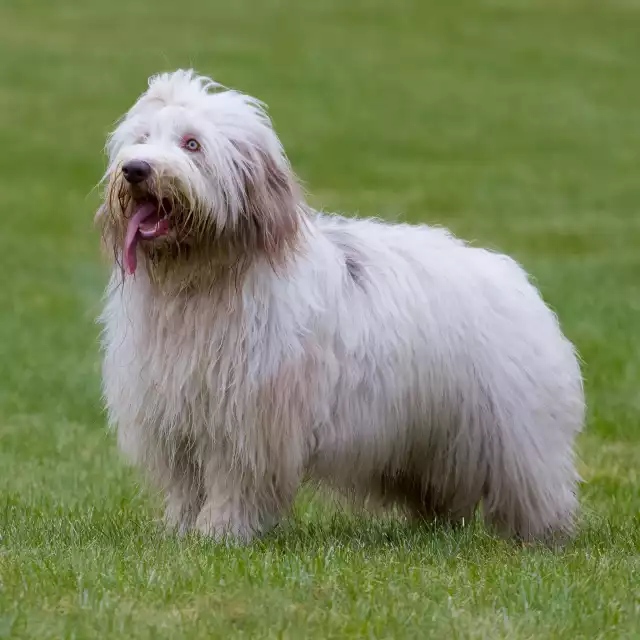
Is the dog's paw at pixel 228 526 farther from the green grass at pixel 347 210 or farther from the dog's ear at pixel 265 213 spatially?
the dog's ear at pixel 265 213

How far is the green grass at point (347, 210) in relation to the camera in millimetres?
4805

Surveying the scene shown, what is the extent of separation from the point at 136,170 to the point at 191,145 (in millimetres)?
336

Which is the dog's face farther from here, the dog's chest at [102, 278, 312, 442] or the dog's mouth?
the dog's chest at [102, 278, 312, 442]

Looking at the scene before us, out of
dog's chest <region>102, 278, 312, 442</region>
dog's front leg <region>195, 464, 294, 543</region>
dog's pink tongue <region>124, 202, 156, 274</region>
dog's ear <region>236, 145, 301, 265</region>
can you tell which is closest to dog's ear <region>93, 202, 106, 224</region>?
dog's pink tongue <region>124, 202, 156, 274</region>

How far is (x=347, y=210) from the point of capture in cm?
2077

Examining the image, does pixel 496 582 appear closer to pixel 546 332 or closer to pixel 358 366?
pixel 358 366

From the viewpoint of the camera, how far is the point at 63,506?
7301 mm

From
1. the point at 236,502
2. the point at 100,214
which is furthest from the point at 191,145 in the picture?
the point at 236,502

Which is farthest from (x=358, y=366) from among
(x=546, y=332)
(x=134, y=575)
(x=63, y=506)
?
(x=63, y=506)

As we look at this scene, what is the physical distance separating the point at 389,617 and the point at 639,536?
88.9 inches

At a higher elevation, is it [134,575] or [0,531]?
[134,575]

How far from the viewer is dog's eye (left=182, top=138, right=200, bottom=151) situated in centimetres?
576

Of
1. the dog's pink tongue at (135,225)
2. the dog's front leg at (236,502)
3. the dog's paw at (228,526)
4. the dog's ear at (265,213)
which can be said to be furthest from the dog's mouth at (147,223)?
the dog's paw at (228,526)

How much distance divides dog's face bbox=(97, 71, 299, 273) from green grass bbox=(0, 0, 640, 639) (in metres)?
Answer: 1.16
